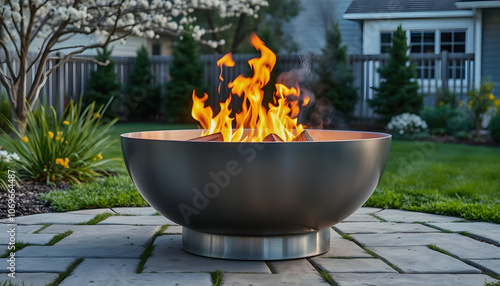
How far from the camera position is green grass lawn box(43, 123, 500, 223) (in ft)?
12.8

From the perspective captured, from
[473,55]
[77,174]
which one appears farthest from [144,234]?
[473,55]

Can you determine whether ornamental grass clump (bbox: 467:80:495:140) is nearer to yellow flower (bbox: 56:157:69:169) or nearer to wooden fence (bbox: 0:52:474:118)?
wooden fence (bbox: 0:52:474:118)

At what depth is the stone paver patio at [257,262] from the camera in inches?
90.6

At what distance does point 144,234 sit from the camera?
3121 millimetres

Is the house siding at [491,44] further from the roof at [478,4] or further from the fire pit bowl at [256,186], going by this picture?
the fire pit bowl at [256,186]

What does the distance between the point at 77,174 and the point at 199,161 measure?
9.46ft

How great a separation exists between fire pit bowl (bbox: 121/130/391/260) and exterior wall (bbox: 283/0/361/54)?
185 inches

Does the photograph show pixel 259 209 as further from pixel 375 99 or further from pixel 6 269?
pixel 375 99

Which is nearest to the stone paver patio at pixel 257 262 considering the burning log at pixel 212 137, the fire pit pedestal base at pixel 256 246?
the fire pit pedestal base at pixel 256 246

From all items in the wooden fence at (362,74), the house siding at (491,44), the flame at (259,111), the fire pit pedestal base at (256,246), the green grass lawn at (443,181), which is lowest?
the green grass lawn at (443,181)

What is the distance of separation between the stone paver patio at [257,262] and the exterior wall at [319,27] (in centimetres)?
419

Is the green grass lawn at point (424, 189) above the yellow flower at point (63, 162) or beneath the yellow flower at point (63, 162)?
beneath

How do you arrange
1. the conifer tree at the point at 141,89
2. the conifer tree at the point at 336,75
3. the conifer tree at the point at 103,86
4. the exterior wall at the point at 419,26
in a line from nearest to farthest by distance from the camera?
the conifer tree at the point at 336,75, the conifer tree at the point at 103,86, the conifer tree at the point at 141,89, the exterior wall at the point at 419,26

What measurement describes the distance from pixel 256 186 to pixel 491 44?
1110 centimetres
